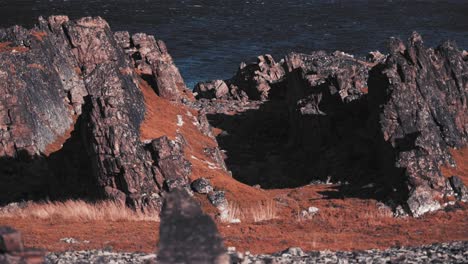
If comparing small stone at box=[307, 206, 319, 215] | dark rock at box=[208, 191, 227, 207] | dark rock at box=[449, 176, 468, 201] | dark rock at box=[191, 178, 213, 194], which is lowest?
small stone at box=[307, 206, 319, 215]

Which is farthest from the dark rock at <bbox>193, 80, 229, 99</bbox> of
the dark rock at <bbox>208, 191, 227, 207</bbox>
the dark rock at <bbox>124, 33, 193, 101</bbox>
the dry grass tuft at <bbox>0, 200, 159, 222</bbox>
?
the dry grass tuft at <bbox>0, 200, 159, 222</bbox>

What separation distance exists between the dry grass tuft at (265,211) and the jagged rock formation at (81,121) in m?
4.92

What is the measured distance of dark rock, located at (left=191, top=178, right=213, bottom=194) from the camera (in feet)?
196

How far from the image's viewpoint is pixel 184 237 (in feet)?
86.1

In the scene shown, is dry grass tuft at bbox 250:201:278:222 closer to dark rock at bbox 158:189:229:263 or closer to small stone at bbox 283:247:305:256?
small stone at bbox 283:247:305:256

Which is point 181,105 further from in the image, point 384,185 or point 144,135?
point 384,185

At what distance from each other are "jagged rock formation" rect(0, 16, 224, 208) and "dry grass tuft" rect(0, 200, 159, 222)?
1644mm

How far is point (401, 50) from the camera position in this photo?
81.0m

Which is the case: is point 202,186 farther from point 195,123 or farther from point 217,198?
point 195,123

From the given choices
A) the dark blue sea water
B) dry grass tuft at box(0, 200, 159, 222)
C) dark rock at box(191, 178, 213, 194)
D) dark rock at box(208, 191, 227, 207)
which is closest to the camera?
dry grass tuft at box(0, 200, 159, 222)

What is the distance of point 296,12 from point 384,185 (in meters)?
126

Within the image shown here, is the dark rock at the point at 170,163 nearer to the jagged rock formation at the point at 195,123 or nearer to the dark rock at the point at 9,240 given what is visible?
the jagged rock formation at the point at 195,123

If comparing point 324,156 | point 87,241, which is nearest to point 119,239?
point 87,241

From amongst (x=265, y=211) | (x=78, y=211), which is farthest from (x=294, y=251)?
(x=78, y=211)
